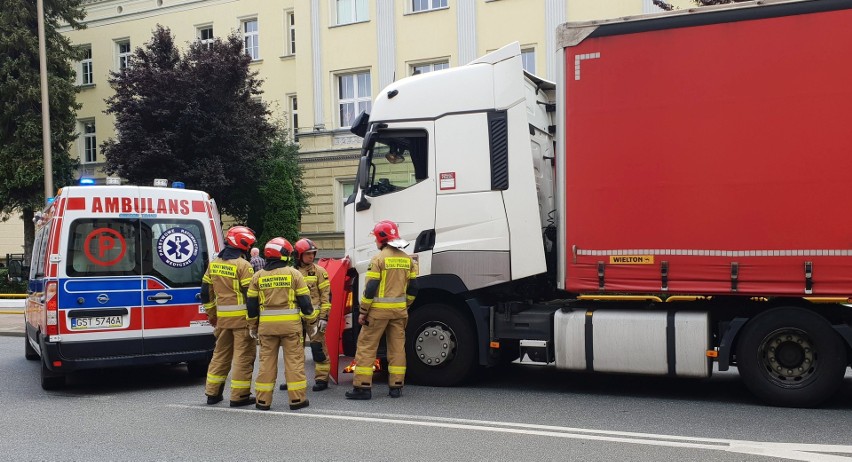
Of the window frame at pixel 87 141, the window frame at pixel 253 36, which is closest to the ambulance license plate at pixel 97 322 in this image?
the window frame at pixel 253 36

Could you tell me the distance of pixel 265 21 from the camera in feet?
102

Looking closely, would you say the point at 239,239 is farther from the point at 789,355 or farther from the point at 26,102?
the point at 26,102

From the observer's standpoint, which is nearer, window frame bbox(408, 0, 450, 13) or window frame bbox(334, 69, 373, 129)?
window frame bbox(408, 0, 450, 13)

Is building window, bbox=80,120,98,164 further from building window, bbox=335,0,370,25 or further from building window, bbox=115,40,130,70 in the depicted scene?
building window, bbox=335,0,370,25

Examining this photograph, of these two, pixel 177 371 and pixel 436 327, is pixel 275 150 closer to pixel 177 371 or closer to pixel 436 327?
pixel 177 371

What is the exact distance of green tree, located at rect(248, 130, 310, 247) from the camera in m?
25.5

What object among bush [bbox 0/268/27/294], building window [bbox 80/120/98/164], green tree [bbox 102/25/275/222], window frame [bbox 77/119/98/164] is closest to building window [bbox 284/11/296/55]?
green tree [bbox 102/25/275/222]

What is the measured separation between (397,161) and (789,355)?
14.0ft

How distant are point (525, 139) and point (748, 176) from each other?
2.19 m

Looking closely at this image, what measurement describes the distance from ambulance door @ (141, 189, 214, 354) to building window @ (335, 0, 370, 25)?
64.4 feet

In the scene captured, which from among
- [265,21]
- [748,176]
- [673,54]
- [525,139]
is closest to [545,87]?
[525,139]

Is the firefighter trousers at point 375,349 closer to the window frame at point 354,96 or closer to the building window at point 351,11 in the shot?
the window frame at point 354,96

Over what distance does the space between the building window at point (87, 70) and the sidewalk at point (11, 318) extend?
14.8 metres

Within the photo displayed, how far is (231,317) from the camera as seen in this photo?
26.7 feet
